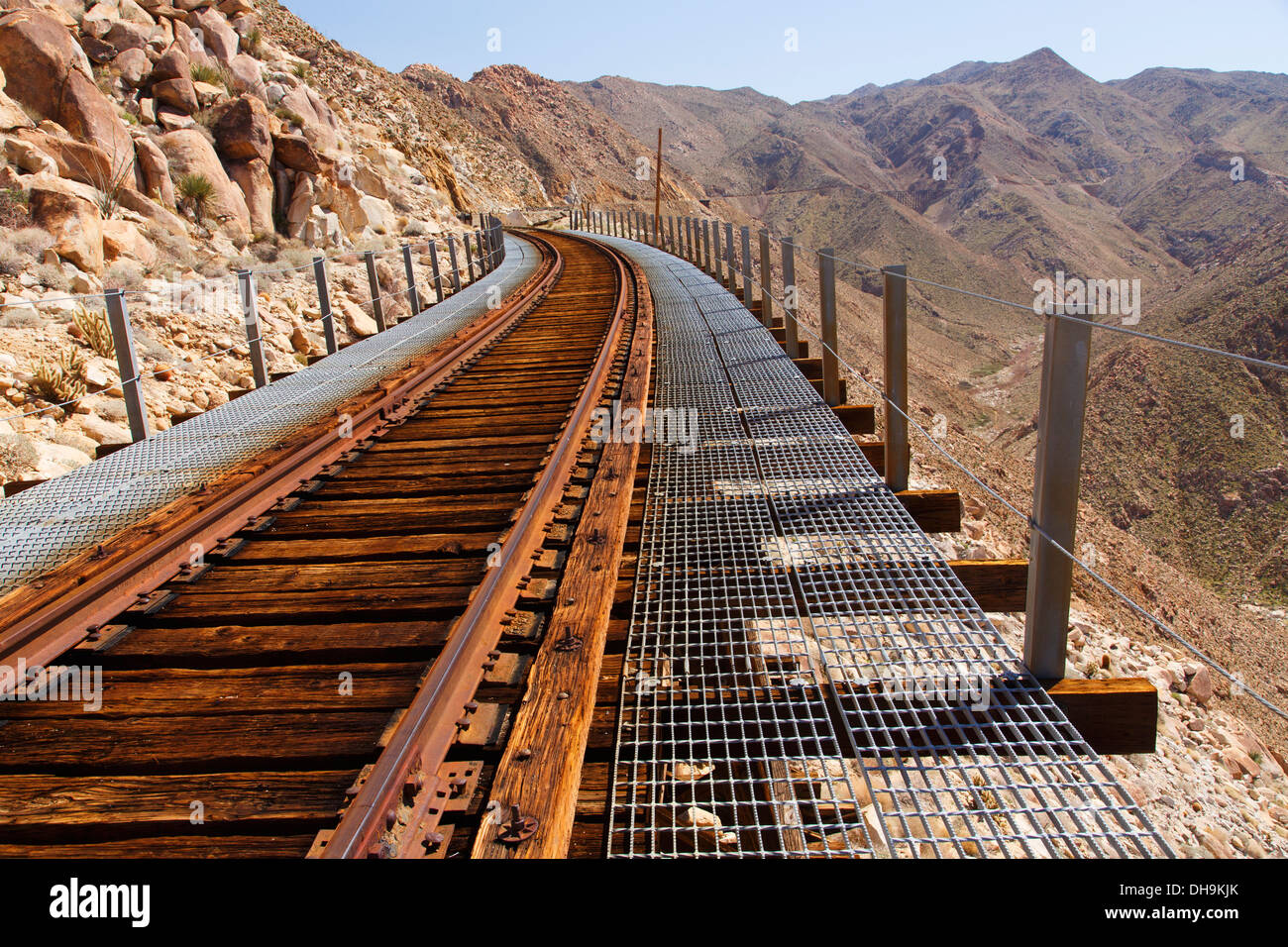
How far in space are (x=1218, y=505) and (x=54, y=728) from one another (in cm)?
3103

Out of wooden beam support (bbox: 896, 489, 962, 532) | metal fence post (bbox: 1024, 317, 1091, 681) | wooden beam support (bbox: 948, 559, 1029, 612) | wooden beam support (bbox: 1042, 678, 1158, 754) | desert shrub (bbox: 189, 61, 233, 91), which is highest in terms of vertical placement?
desert shrub (bbox: 189, 61, 233, 91)

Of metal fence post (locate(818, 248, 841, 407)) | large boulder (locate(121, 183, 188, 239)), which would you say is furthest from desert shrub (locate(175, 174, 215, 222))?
metal fence post (locate(818, 248, 841, 407))

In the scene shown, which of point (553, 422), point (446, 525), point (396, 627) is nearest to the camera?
point (396, 627)

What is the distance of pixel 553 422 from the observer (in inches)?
235

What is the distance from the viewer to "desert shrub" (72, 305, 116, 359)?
9344mm

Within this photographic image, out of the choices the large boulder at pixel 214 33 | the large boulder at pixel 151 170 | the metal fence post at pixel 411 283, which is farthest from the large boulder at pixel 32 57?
the metal fence post at pixel 411 283

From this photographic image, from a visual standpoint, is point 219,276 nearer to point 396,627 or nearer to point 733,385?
point 733,385

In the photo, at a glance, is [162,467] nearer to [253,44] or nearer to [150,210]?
[150,210]

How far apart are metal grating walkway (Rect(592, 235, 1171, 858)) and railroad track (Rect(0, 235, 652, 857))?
0.63ft

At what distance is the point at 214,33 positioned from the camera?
20188 mm

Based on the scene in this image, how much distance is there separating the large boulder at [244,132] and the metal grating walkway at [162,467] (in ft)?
37.9

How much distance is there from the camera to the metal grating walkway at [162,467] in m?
3.84

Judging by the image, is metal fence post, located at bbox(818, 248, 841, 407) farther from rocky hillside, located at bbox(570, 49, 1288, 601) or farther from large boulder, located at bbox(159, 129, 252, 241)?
rocky hillside, located at bbox(570, 49, 1288, 601)

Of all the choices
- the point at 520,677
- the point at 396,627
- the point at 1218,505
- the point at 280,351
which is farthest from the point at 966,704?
the point at 1218,505
